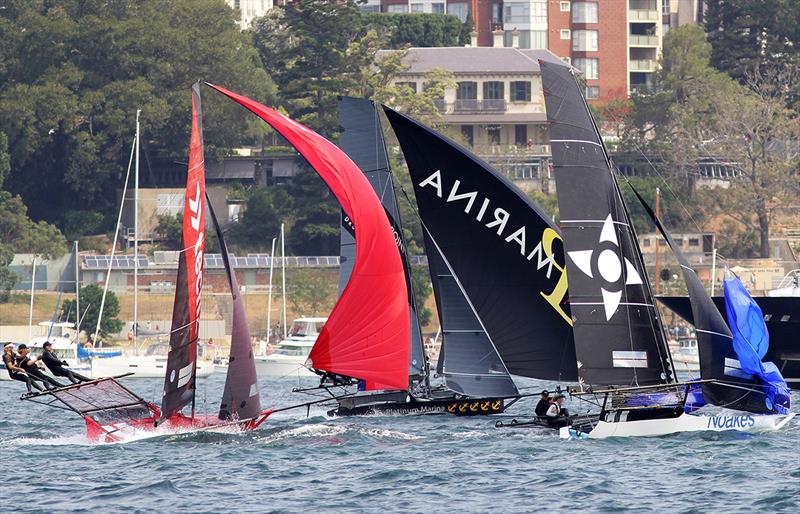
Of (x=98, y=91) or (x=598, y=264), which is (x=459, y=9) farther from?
(x=598, y=264)

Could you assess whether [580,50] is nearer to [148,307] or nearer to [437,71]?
[437,71]

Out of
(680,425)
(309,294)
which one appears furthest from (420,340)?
(309,294)

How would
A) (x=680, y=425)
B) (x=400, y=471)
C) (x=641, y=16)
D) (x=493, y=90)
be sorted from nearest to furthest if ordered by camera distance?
(x=400, y=471) → (x=680, y=425) → (x=493, y=90) → (x=641, y=16)

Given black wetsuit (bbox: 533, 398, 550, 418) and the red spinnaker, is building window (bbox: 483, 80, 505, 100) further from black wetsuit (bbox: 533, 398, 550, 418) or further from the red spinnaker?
black wetsuit (bbox: 533, 398, 550, 418)

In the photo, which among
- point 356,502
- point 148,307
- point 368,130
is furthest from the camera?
point 148,307

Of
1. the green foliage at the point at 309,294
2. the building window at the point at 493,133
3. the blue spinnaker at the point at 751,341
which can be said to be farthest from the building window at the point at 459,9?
the blue spinnaker at the point at 751,341

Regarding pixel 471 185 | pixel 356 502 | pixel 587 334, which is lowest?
pixel 356 502

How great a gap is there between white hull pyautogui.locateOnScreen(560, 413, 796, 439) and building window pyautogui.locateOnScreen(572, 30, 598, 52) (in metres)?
85.6

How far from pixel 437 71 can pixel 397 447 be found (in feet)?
225

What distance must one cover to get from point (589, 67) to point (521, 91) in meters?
13.3

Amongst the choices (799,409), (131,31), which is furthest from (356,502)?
(131,31)

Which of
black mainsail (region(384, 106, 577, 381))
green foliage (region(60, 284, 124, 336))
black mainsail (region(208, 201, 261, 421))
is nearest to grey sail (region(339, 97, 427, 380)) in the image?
black mainsail (region(384, 106, 577, 381))

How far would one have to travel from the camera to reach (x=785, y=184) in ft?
299

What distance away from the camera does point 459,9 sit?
123 metres
